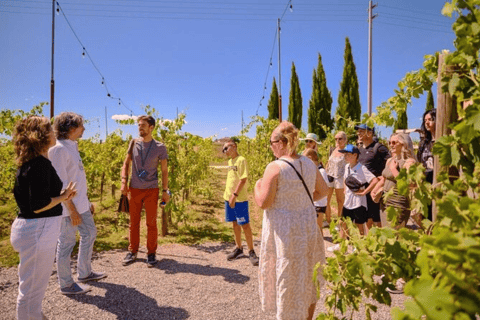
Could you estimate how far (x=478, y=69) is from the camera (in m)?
0.93

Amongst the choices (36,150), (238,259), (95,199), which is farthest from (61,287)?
(95,199)

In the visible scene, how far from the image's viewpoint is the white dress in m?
2.23

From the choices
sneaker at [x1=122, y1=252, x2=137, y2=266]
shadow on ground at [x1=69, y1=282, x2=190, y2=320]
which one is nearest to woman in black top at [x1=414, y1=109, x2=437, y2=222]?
shadow on ground at [x1=69, y1=282, x2=190, y2=320]

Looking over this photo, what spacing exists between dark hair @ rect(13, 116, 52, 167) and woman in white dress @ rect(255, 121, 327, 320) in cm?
Answer: 177

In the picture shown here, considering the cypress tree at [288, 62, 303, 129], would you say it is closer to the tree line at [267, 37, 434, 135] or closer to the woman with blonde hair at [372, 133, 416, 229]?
the tree line at [267, 37, 434, 135]

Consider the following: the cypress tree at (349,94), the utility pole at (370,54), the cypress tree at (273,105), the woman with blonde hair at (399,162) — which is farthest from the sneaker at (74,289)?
the cypress tree at (273,105)

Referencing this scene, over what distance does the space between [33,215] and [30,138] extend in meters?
0.60

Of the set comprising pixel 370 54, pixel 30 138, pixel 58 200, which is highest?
pixel 370 54

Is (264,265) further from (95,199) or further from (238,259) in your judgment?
(95,199)

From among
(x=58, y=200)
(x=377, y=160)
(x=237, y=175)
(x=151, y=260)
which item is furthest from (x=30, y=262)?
(x=377, y=160)

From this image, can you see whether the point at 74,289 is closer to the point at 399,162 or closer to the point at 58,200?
the point at 58,200

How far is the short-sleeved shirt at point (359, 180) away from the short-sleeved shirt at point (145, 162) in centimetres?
265

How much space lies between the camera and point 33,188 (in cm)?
227

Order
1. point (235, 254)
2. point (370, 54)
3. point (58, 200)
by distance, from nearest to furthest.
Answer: point (58, 200)
point (235, 254)
point (370, 54)
